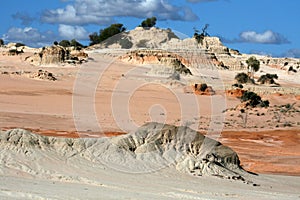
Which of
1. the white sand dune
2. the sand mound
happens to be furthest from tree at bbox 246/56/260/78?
the sand mound

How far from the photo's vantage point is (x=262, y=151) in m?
Result: 23.2

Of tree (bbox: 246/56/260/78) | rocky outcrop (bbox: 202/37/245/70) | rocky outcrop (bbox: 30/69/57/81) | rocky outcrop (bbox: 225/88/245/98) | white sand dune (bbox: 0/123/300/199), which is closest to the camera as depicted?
white sand dune (bbox: 0/123/300/199)

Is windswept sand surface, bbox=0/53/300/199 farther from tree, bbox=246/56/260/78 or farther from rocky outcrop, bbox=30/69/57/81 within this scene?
tree, bbox=246/56/260/78

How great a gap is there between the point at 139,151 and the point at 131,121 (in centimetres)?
1604

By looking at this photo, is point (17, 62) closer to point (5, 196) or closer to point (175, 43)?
point (175, 43)

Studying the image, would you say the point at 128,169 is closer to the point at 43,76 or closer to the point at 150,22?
the point at 43,76

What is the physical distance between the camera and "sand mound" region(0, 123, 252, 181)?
1307 cm

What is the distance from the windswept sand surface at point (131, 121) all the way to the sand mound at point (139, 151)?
391 millimetres

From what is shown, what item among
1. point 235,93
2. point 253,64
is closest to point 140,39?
point 253,64

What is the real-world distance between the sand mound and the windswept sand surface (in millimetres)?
391

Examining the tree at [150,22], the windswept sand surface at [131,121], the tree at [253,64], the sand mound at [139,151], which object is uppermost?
the tree at [150,22]

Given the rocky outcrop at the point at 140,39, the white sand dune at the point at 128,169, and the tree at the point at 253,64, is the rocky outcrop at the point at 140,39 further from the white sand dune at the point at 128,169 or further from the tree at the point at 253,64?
the white sand dune at the point at 128,169

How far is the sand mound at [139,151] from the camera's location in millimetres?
13070

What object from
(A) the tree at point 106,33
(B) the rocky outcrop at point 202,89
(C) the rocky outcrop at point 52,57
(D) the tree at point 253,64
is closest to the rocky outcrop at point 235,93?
(B) the rocky outcrop at point 202,89
